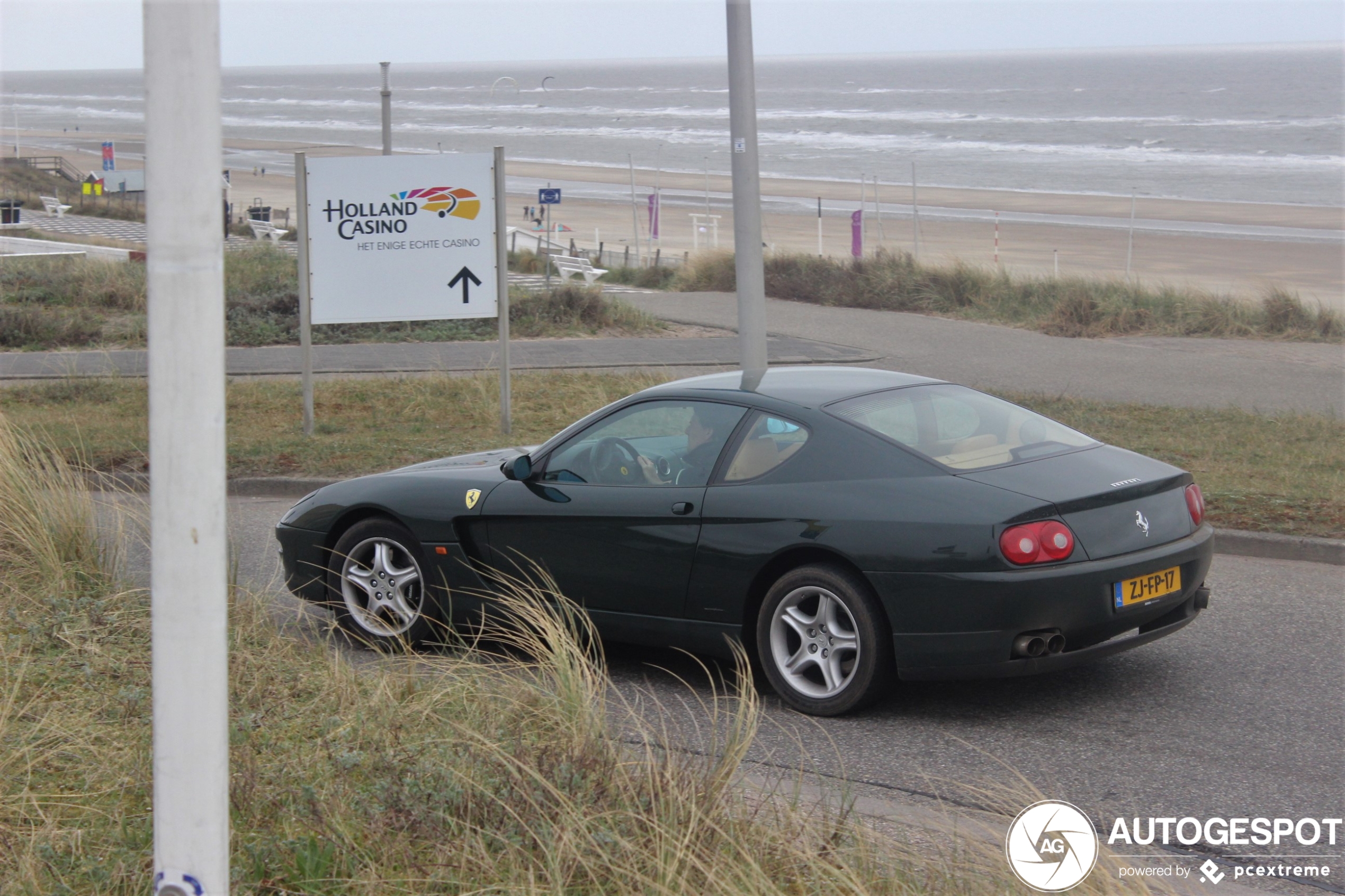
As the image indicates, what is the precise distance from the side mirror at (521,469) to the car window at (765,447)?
1.08m

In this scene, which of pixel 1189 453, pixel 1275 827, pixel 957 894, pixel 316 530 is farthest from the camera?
pixel 1189 453

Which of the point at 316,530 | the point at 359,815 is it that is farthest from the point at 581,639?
the point at 359,815

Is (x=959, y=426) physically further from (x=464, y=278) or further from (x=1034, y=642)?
(x=464, y=278)

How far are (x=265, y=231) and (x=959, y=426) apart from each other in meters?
36.9

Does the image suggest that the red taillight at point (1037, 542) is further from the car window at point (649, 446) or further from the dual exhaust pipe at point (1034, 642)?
the car window at point (649, 446)

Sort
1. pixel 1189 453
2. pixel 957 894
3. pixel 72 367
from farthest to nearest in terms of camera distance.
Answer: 1. pixel 72 367
2. pixel 1189 453
3. pixel 957 894

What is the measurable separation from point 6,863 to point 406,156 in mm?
9568

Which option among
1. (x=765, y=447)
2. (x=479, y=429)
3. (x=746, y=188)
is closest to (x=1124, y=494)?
(x=765, y=447)

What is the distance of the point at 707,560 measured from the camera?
580cm

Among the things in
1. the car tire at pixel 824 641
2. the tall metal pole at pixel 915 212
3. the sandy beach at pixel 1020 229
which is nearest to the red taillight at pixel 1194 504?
the car tire at pixel 824 641

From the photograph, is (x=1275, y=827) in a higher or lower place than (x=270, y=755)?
lower

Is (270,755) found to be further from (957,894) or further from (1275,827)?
(1275,827)

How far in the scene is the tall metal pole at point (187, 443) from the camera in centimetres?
256

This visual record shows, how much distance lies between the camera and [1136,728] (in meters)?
5.39
